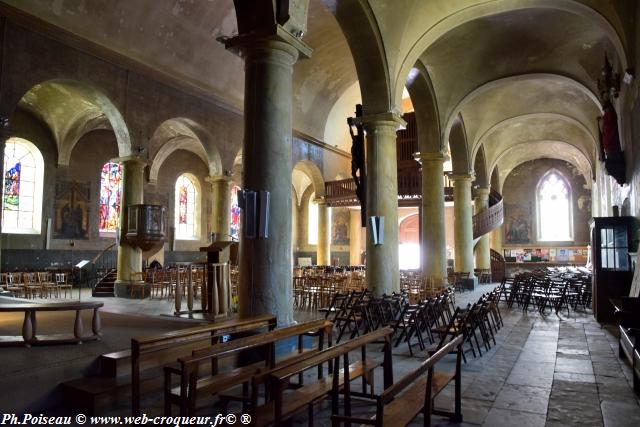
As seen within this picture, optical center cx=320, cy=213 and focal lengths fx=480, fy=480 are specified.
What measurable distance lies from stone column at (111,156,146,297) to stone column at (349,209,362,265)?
1698 cm

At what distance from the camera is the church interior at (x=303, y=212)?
4.08 metres

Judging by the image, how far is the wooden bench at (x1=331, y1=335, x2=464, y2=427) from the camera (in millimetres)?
2459

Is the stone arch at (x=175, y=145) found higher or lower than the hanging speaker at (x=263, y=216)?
higher

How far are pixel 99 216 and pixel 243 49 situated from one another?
15.2 m

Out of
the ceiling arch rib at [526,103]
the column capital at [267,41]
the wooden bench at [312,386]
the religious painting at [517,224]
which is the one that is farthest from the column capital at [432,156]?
the religious painting at [517,224]

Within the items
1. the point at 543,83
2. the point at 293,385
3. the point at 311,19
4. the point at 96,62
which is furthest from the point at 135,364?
the point at 543,83

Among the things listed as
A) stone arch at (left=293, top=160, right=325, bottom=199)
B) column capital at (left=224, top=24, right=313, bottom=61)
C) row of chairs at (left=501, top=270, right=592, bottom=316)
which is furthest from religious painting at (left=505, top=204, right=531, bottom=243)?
column capital at (left=224, top=24, right=313, bottom=61)

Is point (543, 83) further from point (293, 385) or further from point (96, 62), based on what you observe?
point (293, 385)

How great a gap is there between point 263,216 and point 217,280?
193cm

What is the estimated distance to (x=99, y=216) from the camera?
62.3 ft

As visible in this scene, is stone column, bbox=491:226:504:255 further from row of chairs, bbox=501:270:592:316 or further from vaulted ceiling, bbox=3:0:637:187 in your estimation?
row of chairs, bbox=501:270:592:316

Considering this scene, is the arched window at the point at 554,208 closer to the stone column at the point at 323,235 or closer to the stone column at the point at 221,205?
the stone column at the point at 323,235

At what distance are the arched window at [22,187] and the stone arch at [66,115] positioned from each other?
0.89 m

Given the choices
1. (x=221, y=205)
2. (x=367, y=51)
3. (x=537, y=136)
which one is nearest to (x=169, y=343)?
(x=367, y=51)
